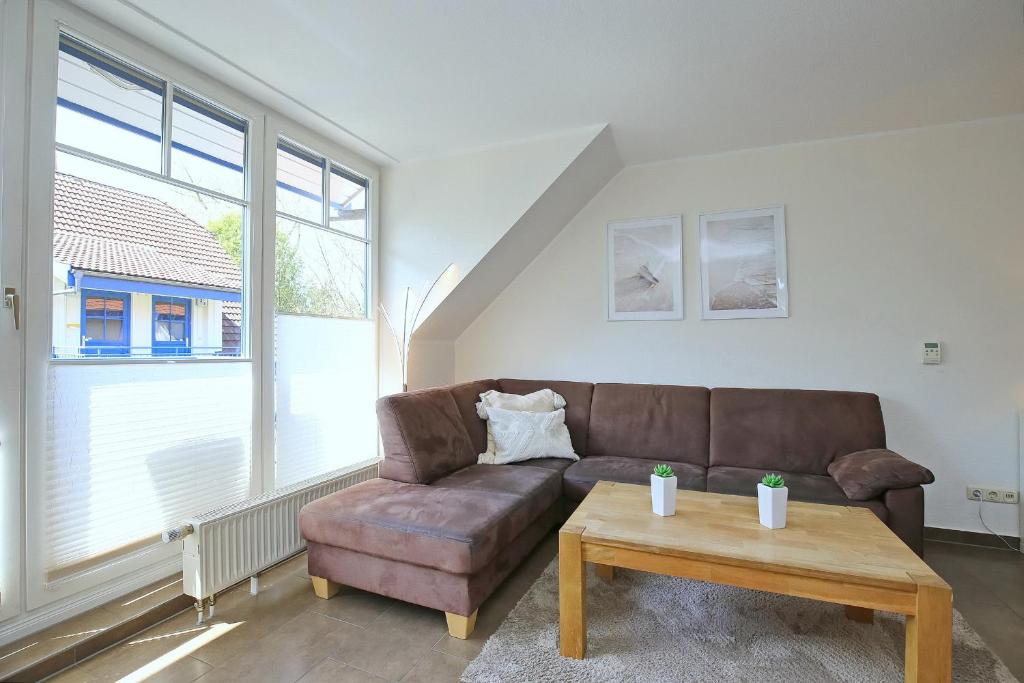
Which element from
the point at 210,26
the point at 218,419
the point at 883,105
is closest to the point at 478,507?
the point at 218,419

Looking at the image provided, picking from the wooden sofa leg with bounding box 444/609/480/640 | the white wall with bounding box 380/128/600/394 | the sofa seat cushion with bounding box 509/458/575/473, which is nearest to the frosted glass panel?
the white wall with bounding box 380/128/600/394

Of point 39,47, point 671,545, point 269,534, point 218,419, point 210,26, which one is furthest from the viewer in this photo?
point 218,419

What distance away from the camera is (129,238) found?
2064 millimetres

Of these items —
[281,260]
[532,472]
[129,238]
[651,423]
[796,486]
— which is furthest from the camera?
[651,423]

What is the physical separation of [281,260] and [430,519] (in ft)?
5.85

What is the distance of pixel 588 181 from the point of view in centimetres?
344

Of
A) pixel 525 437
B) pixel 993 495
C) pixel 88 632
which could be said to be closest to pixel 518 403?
pixel 525 437

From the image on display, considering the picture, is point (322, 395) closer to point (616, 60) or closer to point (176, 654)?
point (176, 654)

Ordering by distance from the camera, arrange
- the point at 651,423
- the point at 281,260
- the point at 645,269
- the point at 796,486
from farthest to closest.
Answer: the point at 645,269
the point at 651,423
the point at 281,260
the point at 796,486

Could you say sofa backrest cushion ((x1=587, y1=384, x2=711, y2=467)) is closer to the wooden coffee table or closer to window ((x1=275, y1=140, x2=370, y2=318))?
the wooden coffee table

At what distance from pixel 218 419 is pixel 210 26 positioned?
178 centimetres

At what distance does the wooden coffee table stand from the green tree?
2045 mm

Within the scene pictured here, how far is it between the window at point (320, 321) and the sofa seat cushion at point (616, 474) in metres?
1.55

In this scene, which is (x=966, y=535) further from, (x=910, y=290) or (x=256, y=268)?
(x=256, y=268)
